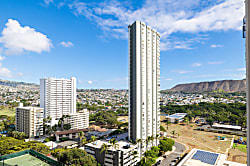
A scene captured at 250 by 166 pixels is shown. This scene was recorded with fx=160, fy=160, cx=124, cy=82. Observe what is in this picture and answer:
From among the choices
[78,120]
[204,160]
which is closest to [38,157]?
[204,160]

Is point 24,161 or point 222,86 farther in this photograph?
point 222,86

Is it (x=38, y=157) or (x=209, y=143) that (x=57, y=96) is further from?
(x=209, y=143)

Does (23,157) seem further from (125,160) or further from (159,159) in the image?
(159,159)

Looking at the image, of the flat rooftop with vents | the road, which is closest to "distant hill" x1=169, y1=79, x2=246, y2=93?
the road

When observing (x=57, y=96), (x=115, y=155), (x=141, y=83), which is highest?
(x=141, y=83)

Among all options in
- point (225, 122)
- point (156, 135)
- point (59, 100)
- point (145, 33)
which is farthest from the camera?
point (225, 122)

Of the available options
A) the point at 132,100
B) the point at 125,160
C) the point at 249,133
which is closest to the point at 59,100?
the point at 132,100
